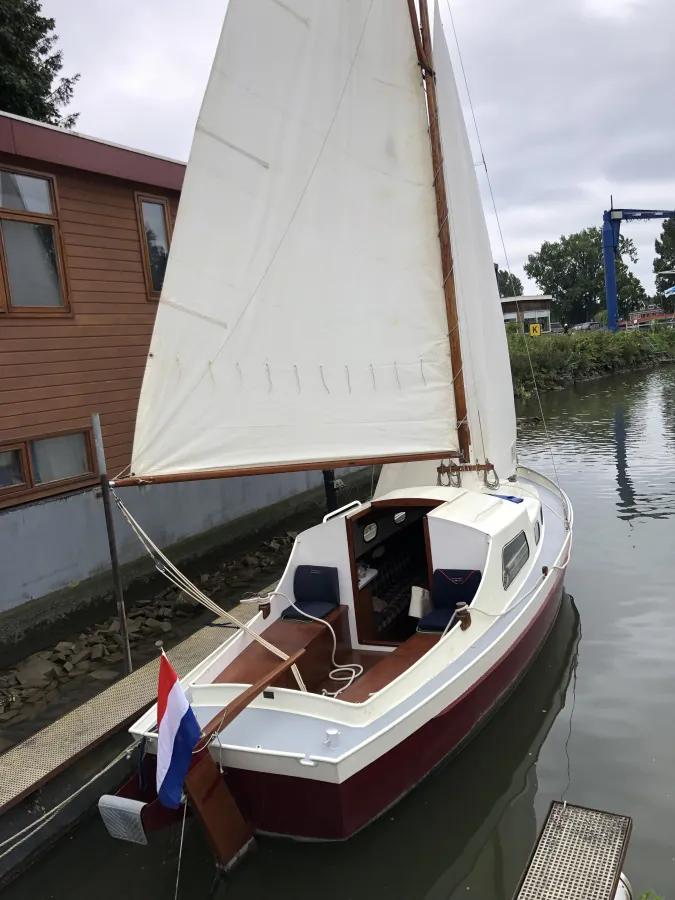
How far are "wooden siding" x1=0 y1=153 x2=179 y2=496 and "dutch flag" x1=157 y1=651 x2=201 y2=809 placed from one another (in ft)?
24.2

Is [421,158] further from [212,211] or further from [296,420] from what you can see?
[296,420]

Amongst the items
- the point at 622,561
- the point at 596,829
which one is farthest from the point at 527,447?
the point at 596,829

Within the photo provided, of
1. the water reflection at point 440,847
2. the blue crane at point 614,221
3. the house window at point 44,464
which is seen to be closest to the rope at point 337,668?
the water reflection at point 440,847

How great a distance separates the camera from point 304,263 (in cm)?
798

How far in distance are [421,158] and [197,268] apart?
3309 mm

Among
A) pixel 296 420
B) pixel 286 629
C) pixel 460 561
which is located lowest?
pixel 286 629

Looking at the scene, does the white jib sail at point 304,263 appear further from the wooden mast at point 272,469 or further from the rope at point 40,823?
the rope at point 40,823

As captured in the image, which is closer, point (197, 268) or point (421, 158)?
point (197, 268)

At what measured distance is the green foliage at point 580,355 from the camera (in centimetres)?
4280

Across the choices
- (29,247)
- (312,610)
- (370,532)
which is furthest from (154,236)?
(312,610)

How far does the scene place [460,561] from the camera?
738cm

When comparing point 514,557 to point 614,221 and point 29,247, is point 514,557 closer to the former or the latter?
point 29,247

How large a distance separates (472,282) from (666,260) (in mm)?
96524

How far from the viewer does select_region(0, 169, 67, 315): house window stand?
10.6 m
